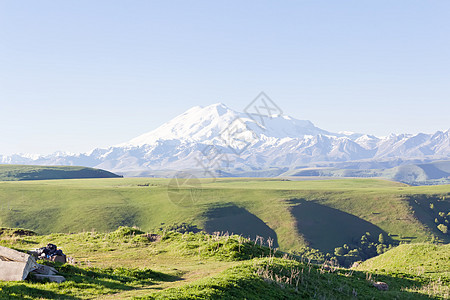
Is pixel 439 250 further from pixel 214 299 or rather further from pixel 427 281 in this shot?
pixel 214 299

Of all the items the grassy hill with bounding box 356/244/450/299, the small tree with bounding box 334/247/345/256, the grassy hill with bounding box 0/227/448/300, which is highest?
the grassy hill with bounding box 0/227/448/300

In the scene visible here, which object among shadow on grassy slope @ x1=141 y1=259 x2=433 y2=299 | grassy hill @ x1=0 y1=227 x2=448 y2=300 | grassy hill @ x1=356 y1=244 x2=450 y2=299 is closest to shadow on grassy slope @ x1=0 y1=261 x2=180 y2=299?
grassy hill @ x1=0 y1=227 x2=448 y2=300

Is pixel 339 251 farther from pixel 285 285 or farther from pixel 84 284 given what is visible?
pixel 84 284

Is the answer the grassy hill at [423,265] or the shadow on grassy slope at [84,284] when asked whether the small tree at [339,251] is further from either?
the shadow on grassy slope at [84,284]

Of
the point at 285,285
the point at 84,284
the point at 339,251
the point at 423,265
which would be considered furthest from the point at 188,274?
the point at 339,251

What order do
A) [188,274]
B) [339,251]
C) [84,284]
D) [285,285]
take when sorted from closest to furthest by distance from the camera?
[84,284], [285,285], [188,274], [339,251]

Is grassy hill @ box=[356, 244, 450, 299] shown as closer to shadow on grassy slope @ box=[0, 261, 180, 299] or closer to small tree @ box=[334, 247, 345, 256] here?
shadow on grassy slope @ box=[0, 261, 180, 299]

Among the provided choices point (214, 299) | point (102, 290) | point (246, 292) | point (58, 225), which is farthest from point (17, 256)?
point (58, 225)

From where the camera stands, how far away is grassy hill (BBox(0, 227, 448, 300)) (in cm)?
2520

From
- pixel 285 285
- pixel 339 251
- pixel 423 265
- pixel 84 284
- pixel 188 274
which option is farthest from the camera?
pixel 339 251

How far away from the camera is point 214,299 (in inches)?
970

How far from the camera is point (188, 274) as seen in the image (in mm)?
34062

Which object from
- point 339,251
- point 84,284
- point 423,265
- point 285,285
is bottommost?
point 339,251

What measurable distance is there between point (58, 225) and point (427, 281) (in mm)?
172003
